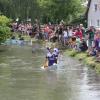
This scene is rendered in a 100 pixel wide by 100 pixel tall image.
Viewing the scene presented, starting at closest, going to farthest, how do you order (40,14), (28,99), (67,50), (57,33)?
1. (28,99)
2. (67,50)
3. (57,33)
4. (40,14)

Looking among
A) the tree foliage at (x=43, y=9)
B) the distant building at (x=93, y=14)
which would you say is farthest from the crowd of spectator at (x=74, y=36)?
the tree foliage at (x=43, y=9)

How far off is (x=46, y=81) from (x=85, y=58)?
8145 mm

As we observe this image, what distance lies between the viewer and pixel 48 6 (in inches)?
2749

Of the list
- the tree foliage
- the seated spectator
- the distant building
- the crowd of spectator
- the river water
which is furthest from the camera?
the tree foliage

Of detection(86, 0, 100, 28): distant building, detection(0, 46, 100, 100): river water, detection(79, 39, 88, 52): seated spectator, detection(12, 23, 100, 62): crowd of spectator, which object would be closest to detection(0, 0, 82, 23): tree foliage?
detection(86, 0, 100, 28): distant building

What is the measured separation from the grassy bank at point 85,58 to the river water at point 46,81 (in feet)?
1.17

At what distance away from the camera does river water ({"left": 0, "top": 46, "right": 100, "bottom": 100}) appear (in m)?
18.2

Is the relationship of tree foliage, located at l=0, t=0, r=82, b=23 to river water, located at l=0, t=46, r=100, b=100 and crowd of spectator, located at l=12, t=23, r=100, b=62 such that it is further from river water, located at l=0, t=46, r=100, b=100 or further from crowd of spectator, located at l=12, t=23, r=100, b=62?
river water, located at l=0, t=46, r=100, b=100

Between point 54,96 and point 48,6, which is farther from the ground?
point 48,6

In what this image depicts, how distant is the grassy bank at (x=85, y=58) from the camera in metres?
25.5

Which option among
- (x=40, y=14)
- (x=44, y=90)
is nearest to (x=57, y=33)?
(x=44, y=90)

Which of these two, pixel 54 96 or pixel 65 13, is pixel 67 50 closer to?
pixel 54 96

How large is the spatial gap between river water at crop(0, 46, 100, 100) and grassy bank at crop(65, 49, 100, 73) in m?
0.36

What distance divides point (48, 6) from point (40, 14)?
13.3m
